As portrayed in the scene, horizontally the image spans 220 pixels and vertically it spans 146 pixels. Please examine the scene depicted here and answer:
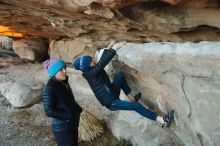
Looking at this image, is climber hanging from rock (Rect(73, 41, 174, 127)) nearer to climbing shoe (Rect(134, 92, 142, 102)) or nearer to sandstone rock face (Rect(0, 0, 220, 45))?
climbing shoe (Rect(134, 92, 142, 102))

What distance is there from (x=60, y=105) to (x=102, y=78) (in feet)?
2.34

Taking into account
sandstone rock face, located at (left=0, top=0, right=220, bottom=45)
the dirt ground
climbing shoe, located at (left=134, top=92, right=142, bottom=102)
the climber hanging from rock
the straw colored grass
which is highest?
sandstone rock face, located at (left=0, top=0, right=220, bottom=45)

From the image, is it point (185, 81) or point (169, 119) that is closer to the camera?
point (185, 81)

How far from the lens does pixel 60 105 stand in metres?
5.14

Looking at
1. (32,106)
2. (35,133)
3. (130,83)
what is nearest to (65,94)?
(130,83)

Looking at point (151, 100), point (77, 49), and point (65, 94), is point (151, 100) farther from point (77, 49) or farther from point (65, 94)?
point (77, 49)

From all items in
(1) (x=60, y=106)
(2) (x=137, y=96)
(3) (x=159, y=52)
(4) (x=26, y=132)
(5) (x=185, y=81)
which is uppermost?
(3) (x=159, y=52)

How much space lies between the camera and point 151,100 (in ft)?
19.4

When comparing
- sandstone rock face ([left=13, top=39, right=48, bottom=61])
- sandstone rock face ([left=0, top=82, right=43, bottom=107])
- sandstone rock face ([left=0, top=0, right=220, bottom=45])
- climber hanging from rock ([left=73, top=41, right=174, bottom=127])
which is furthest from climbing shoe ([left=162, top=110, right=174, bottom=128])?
sandstone rock face ([left=13, top=39, right=48, bottom=61])

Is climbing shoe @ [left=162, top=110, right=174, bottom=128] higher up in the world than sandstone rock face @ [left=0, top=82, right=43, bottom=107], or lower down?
higher up

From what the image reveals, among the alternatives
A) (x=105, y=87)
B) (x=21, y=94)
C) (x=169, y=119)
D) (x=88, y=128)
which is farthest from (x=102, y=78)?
(x=21, y=94)

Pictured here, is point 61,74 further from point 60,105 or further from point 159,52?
point 159,52

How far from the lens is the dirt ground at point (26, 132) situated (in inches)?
276

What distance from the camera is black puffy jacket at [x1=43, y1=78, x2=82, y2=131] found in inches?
197
